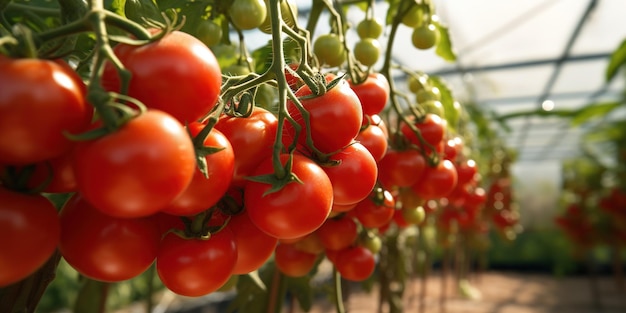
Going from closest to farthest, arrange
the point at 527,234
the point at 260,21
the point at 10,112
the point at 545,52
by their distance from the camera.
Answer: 1. the point at 10,112
2. the point at 260,21
3. the point at 545,52
4. the point at 527,234

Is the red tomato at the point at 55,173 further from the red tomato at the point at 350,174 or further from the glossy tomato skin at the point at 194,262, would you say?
the red tomato at the point at 350,174

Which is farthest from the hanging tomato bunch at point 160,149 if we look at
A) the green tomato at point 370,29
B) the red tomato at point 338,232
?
the green tomato at point 370,29

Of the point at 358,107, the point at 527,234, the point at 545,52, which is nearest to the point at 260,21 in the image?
the point at 358,107

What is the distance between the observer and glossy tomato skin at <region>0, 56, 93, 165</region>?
0.22 meters

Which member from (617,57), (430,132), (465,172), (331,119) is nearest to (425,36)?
(430,132)

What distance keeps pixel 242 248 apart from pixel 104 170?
0.54ft

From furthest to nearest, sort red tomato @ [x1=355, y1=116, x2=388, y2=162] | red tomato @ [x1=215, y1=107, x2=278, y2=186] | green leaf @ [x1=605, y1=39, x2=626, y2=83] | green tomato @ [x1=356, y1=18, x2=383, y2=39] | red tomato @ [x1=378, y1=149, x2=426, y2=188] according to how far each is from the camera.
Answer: green leaf @ [x1=605, y1=39, x2=626, y2=83], green tomato @ [x1=356, y1=18, x2=383, y2=39], red tomato @ [x1=378, y1=149, x2=426, y2=188], red tomato @ [x1=355, y1=116, x2=388, y2=162], red tomato @ [x1=215, y1=107, x2=278, y2=186]

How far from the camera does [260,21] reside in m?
0.51

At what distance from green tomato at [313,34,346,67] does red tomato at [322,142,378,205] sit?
209 mm

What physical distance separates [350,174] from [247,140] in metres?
0.09

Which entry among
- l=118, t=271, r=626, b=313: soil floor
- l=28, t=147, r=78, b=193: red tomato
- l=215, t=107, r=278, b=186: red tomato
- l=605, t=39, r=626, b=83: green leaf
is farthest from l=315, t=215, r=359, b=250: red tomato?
l=118, t=271, r=626, b=313: soil floor

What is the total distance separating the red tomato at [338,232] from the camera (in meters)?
0.58

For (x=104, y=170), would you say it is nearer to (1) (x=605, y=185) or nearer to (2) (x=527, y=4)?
(2) (x=527, y=4)

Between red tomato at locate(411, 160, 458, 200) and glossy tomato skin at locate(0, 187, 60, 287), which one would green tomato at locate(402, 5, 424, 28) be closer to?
red tomato at locate(411, 160, 458, 200)
